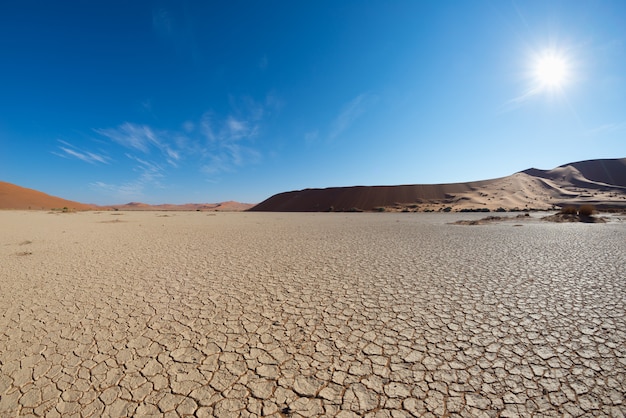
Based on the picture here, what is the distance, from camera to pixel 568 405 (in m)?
2.17

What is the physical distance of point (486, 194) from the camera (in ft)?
150

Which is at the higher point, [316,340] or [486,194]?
[486,194]

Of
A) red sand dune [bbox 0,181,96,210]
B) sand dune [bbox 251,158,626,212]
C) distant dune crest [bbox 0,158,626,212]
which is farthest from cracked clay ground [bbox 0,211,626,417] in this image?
red sand dune [bbox 0,181,96,210]

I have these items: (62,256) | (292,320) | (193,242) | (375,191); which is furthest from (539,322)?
(375,191)

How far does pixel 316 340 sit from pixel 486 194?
175 feet

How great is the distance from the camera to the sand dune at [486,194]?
38.6 meters

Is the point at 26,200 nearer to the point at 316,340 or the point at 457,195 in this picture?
the point at 316,340

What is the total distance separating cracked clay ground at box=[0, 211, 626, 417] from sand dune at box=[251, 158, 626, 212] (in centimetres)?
3642

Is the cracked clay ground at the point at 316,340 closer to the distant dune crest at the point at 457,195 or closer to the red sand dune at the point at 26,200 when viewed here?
the distant dune crest at the point at 457,195

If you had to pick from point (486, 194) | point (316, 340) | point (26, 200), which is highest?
point (26, 200)

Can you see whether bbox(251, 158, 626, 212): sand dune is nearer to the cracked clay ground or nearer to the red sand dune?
the cracked clay ground

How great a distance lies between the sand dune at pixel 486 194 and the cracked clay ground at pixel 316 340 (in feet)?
119

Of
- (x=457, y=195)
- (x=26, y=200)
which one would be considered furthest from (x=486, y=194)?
(x=26, y=200)

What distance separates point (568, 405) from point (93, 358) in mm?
4891
